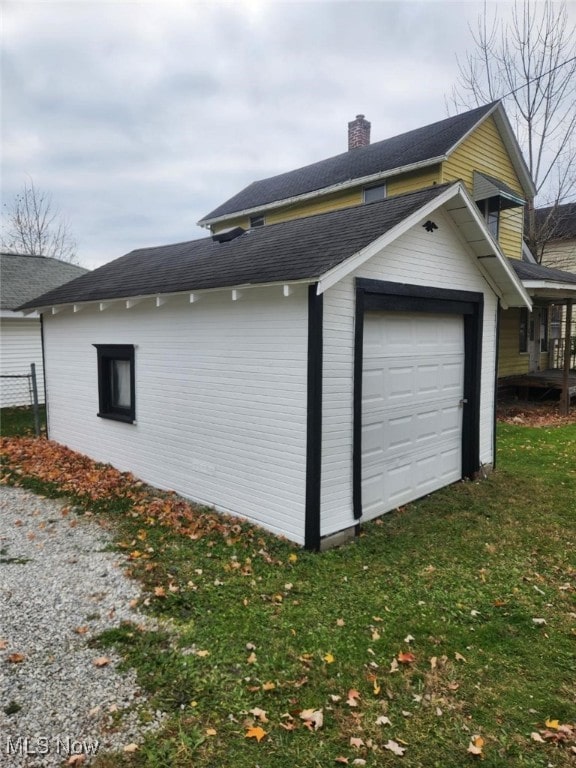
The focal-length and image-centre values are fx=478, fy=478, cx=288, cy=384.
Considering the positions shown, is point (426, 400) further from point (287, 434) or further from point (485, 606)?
point (485, 606)

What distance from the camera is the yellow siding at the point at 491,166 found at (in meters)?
13.1

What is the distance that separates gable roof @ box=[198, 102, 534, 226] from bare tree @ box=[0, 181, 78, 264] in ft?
45.9

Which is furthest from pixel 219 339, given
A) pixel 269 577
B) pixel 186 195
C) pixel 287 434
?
pixel 186 195

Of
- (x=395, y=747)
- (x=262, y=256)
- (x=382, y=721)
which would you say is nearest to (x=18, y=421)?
(x=262, y=256)

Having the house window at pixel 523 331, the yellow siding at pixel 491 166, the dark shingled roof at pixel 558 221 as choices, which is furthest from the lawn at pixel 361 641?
the dark shingled roof at pixel 558 221

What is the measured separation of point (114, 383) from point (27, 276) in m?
10.8

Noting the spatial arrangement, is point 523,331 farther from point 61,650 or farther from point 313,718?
point 61,650

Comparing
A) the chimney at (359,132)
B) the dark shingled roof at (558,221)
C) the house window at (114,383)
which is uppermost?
the chimney at (359,132)

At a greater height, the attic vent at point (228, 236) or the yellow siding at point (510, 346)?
the attic vent at point (228, 236)

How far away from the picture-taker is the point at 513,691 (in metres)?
2.96

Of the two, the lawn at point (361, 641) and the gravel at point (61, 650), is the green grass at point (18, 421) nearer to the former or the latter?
the gravel at point (61, 650)

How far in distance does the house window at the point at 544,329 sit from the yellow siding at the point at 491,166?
229 centimetres

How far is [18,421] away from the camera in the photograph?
11469 mm

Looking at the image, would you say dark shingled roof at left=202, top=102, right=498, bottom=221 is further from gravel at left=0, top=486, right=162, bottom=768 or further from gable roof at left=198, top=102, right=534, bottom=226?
gravel at left=0, top=486, right=162, bottom=768
